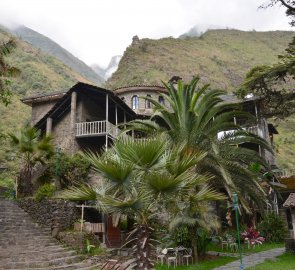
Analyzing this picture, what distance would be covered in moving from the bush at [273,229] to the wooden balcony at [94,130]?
10.9 meters

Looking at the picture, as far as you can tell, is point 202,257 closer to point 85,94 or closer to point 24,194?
point 24,194

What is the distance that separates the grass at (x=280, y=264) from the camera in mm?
12633

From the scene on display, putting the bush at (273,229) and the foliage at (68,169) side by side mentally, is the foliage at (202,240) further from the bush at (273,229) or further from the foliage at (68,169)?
the foliage at (68,169)

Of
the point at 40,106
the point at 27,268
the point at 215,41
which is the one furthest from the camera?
the point at 215,41

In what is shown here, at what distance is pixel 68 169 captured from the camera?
21578 millimetres

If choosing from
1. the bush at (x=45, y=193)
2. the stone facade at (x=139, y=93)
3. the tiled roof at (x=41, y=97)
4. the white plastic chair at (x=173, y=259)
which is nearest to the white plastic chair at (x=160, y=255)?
the white plastic chair at (x=173, y=259)

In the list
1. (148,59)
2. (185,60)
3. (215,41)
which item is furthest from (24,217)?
(215,41)

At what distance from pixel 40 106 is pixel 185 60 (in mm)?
55889

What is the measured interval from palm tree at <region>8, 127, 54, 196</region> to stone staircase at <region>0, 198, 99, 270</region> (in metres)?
2.64

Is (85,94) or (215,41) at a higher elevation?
(215,41)

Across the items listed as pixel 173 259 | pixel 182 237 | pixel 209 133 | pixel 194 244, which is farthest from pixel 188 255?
pixel 209 133

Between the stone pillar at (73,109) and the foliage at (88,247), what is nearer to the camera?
the foliage at (88,247)

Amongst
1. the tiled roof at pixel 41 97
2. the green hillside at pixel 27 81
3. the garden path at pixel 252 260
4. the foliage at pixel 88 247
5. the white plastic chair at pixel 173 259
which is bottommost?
the garden path at pixel 252 260

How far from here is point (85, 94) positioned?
26.4m
